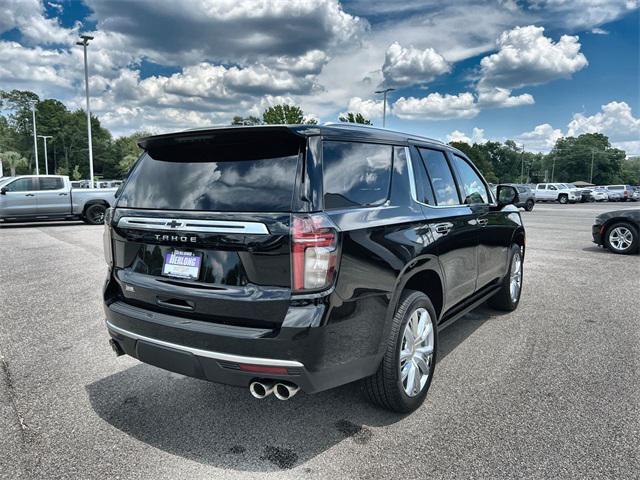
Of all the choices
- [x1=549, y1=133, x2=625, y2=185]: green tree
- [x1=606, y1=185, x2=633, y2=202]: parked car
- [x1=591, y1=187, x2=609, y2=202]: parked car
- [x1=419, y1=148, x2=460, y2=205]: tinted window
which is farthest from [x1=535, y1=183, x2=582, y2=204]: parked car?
[x1=549, y1=133, x2=625, y2=185]: green tree

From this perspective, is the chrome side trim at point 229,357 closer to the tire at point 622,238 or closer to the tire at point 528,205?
the tire at point 622,238

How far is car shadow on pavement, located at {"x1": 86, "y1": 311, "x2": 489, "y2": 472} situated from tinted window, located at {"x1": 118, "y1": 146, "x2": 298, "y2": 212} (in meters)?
1.39

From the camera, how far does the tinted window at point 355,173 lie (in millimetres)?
2603

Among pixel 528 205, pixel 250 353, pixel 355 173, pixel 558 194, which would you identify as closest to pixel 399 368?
pixel 250 353

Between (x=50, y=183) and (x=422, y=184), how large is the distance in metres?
15.9

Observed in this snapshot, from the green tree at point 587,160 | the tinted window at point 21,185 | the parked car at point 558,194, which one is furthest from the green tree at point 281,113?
the green tree at point 587,160

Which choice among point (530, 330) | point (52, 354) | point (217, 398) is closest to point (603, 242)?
point (530, 330)

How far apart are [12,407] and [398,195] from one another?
301cm

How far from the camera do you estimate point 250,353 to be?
2.39 metres

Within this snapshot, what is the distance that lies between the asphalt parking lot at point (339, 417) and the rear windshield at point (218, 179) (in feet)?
4.61

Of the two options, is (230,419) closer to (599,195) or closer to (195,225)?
(195,225)

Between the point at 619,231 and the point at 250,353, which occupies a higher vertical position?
the point at 250,353

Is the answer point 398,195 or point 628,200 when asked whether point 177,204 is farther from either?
point 628,200

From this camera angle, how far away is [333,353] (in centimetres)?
246
